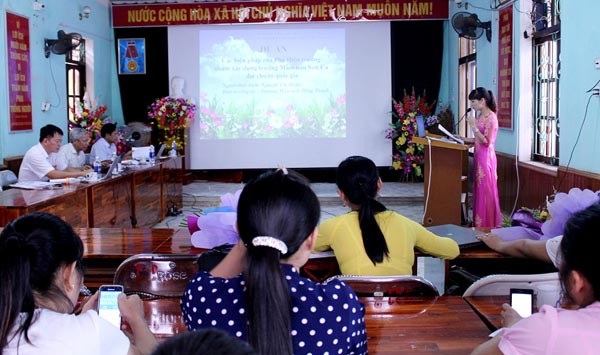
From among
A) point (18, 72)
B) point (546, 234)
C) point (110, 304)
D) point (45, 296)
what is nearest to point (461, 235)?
point (546, 234)

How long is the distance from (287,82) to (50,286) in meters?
8.65

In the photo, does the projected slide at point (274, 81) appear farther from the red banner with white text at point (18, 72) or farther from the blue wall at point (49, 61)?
the red banner with white text at point (18, 72)

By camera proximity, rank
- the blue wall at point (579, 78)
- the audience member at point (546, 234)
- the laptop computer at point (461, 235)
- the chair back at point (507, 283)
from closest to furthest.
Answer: the chair back at point (507, 283) → the audience member at point (546, 234) → the laptop computer at point (461, 235) → the blue wall at point (579, 78)

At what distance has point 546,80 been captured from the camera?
6.60 metres

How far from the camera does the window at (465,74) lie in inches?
352

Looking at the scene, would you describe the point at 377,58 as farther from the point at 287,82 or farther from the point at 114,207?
the point at 114,207

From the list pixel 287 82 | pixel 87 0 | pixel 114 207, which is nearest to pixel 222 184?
pixel 287 82

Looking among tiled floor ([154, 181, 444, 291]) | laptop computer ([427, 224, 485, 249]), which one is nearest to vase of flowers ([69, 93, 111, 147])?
tiled floor ([154, 181, 444, 291])

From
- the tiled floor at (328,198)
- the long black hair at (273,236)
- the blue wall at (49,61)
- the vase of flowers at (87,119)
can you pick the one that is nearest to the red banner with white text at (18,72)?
the blue wall at (49,61)

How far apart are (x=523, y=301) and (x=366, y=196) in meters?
0.74

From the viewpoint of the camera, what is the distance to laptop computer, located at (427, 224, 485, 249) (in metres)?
2.82

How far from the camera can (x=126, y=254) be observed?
273 centimetres

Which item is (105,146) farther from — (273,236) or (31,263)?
(273,236)

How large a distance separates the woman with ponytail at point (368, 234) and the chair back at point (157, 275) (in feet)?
1.65
